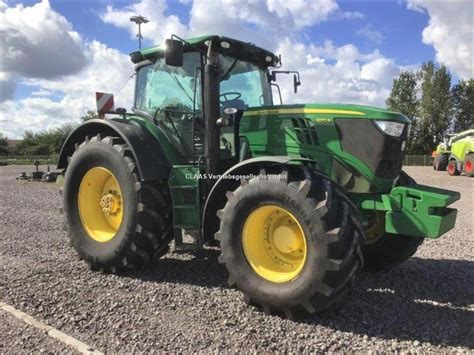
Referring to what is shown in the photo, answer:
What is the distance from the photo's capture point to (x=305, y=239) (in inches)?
157

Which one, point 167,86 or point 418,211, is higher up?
point 167,86

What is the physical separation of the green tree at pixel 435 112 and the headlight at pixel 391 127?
47.3 m

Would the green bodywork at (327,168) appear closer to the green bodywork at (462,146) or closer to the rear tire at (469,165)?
the rear tire at (469,165)

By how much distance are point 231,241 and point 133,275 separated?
1.54 meters

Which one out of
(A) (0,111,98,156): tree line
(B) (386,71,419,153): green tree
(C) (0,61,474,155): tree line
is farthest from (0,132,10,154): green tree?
(B) (386,71,419,153): green tree

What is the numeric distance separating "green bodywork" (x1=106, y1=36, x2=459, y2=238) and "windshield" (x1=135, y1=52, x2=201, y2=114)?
0.36 m

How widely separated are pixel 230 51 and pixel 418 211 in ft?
9.06

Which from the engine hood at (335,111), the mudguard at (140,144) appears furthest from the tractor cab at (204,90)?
the engine hood at (335,111)

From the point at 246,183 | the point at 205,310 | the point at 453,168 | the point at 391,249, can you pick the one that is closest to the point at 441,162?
the point at 453,168

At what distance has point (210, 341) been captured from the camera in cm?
360

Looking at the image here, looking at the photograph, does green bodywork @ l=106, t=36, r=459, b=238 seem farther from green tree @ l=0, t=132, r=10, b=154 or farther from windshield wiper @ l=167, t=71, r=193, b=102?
green tree @ l=0, t=132, r=10, b=154

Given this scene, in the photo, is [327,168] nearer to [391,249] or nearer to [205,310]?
[391,249]

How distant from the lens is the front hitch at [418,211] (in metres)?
4.14

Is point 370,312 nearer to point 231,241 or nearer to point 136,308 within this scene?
point 231,241
